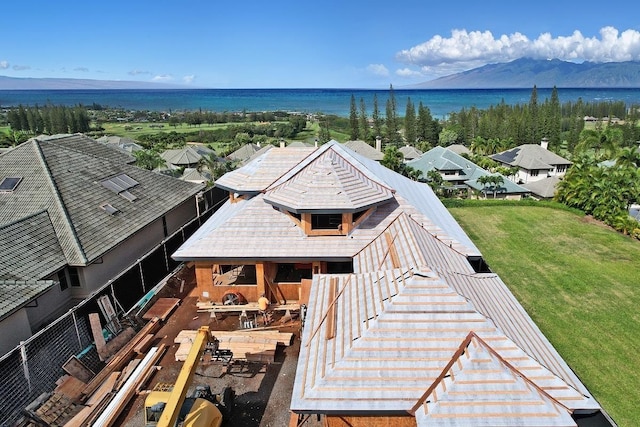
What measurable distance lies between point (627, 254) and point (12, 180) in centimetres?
3633

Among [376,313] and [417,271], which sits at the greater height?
[417,271]

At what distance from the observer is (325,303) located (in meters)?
12.3

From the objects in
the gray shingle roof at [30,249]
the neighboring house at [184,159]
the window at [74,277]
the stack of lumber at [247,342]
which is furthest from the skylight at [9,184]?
the neighboring house at [184,159]

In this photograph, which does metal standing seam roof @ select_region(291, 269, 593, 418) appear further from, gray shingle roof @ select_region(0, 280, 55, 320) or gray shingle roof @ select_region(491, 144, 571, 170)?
gray shingle roof @ select_region(491, 144, 571, 170)

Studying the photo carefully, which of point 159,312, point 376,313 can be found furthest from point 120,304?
point 376,313

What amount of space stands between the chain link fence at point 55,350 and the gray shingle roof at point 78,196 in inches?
67.6

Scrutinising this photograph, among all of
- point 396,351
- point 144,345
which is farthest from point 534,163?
point 144,345

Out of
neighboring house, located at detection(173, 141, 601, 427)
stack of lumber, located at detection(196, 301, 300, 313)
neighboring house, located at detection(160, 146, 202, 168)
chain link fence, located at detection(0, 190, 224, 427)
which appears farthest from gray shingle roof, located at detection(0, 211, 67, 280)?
neighboring house, located at detection(160, 146, 202, 168)

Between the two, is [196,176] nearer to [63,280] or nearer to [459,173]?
[63,280]

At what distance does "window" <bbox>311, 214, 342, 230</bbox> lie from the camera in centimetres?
1788

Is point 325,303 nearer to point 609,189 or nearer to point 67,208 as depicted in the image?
point 67,208

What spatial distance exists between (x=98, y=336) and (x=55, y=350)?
1.27 metres

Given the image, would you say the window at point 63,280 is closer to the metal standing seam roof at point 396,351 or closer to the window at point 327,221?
the window at point 327,221

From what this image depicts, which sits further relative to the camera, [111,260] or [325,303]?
[111,260]
